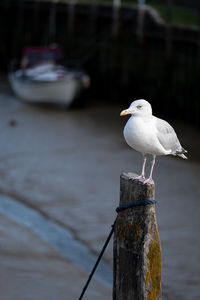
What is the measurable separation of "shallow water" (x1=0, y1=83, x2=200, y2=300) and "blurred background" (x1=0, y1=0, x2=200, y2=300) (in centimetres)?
2

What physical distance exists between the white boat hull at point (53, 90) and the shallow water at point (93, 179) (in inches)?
54.9

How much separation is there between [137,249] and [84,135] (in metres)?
12.2

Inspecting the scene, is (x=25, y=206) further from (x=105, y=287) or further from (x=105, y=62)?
(x=105, y=62)

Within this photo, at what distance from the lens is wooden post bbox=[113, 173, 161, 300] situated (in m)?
3.95

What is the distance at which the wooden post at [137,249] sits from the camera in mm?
3953

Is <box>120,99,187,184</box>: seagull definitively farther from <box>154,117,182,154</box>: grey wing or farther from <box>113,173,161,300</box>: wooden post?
<box>113,173,161,300</box>: wooden post

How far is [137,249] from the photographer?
13.1 ft

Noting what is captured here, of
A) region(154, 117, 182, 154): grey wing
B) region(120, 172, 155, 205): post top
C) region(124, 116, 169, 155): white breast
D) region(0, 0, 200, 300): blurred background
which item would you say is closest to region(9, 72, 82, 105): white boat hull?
region(0, 0, 200, 300): blurred background

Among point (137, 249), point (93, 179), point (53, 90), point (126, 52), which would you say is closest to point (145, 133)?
point (137, 249)

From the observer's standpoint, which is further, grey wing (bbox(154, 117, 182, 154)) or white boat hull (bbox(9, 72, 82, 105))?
white boat hull (bbox(9, 72, 82, 105))

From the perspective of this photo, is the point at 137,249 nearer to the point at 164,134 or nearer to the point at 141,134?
the point at 141,134

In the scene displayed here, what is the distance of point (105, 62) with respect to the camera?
2177 cm

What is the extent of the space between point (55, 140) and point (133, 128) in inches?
449

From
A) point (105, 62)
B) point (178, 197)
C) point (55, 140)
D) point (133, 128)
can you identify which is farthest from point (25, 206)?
point (105, 62)
